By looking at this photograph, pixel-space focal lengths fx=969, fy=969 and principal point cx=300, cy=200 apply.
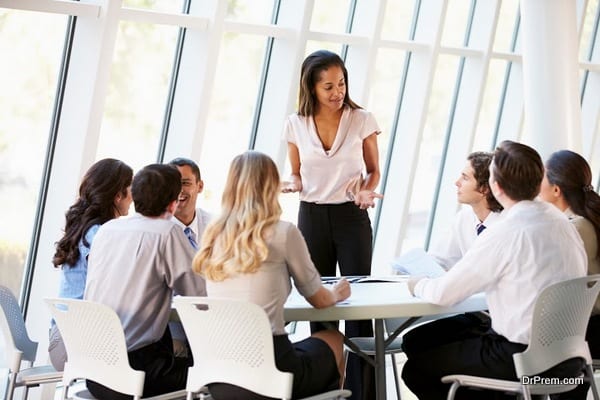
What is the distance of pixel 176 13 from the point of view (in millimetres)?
6133

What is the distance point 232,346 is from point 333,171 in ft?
5.99

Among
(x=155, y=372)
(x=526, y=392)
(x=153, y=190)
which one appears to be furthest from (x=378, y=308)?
(x=153, y=190)

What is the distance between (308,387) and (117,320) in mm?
807

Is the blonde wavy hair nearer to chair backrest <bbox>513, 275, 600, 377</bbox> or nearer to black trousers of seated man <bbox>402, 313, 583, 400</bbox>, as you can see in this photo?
black trousers of seated man <bbox>402, 313, 583, 400</bbox>

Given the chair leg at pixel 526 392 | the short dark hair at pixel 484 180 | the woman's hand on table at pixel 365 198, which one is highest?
the short dark hair at pixel 484 180

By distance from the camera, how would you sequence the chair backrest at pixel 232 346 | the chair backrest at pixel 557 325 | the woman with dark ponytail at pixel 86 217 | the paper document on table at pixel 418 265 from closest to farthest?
the chair backrest at pixel 232 346 < the chair backrest at pixel 557 325 < the woman with dark ponytail at pixel 86 217 < the paper document on table at pixel 418 265

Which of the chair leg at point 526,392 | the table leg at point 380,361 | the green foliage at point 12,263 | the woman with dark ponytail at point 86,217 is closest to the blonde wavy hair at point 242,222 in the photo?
the woman with dark ponytail at point 86,217

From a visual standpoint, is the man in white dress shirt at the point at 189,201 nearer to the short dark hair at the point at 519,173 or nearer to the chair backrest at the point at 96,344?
the chair backrest at the point at 96,344

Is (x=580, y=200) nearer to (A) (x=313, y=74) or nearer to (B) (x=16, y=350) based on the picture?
(A) (x=313, y=74)

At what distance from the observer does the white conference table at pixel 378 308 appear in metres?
4.01

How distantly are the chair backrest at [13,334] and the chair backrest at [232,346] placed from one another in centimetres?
87

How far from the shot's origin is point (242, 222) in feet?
12.6

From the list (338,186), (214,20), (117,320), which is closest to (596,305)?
(338,186)

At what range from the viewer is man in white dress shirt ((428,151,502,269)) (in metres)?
5.06
